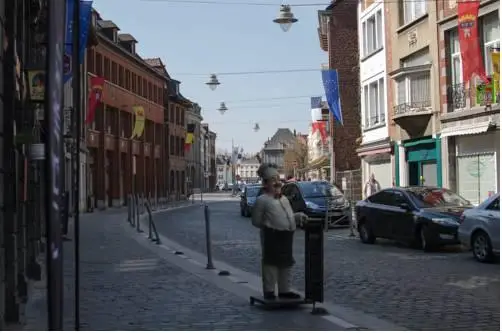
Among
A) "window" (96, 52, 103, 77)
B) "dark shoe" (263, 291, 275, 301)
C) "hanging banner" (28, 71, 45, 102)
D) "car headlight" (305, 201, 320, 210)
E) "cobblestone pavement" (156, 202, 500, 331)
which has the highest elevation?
"window" (96, 52, 103, 77)

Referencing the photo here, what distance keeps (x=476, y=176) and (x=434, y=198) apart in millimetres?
8285

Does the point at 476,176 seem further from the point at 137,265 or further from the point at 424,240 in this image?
the point at 137,265

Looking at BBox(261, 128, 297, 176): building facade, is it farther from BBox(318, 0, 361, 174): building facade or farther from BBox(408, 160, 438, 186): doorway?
BBox(408, 160, 438, 186): doorway

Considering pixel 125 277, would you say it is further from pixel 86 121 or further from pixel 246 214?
pixel 86 121

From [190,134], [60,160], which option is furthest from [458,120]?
[190,134]

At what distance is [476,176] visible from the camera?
2500cm

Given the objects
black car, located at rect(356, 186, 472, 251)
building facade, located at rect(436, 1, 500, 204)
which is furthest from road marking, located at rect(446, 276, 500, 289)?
building facade, located at rect(436, 1, 500, 204)

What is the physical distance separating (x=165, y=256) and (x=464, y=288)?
291 inches

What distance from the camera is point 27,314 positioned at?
332 inches

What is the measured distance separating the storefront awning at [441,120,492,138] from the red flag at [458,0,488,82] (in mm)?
1532

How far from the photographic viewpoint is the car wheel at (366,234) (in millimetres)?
18931

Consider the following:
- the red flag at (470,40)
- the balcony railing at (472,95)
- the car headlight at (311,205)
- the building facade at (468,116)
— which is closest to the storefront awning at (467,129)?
the building facade at (468,116)

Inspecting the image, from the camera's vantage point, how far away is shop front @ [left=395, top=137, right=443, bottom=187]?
27.5 meters

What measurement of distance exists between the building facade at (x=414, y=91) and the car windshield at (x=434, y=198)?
9334mm
